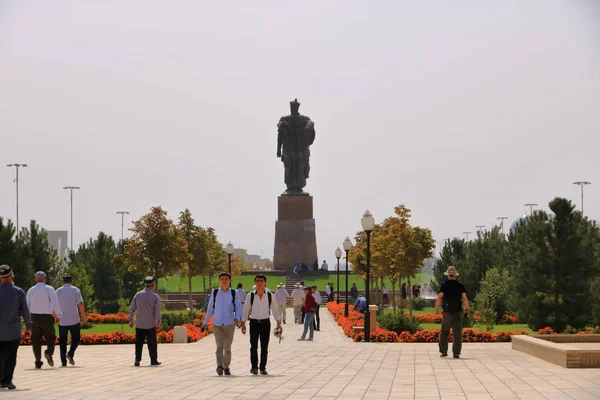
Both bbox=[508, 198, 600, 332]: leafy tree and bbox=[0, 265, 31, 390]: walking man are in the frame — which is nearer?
bbox=[0, 265, 31, 390]: walking man

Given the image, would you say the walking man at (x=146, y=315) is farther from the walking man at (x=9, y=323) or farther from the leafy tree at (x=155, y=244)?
the leafy tree at (x=155, y=244)

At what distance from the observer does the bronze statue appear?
7825 cm

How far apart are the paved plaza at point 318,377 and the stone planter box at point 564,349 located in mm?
201

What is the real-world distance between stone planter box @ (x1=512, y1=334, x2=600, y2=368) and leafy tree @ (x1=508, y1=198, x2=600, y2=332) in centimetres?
944

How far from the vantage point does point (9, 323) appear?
1277 centimetres

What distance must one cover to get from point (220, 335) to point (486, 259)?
3320 centimetres

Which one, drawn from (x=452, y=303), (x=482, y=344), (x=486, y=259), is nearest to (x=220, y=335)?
(x=452, y=303)

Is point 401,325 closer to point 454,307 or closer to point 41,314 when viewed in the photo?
point 454,307

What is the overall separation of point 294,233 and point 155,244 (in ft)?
130

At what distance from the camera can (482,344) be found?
23438mm

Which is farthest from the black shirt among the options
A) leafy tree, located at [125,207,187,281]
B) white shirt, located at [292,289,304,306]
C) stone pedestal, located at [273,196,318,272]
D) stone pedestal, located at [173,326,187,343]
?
stone pedestal, located at [273,196,318,272]

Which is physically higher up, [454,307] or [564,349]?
[454,307]

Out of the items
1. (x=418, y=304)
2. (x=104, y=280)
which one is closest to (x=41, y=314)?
(x=104, y=280)

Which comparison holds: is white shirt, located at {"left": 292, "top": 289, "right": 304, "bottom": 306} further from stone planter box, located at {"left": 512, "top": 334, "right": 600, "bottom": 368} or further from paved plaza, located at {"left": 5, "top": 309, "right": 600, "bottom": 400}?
stone planter box, located at {"left": 512, "top": 334, "right": 600, "bottom": 368}
